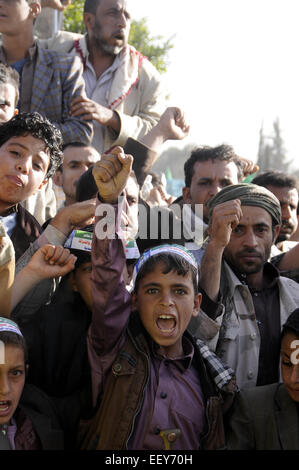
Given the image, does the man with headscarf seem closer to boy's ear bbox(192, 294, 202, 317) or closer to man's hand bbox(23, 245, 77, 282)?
boy's ear bbox(192, 294, 202, 317)

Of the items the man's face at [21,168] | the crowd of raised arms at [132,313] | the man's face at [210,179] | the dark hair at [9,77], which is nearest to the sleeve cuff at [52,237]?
the crowd of raised arms at [132,313]

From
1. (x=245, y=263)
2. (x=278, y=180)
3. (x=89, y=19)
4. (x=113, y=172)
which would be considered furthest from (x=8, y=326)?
(x=89, y=19)

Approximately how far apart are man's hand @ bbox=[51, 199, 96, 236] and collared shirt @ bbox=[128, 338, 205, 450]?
2.87ft

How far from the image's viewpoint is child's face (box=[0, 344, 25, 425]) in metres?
2.37

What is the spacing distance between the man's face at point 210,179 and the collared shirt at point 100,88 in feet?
2.91

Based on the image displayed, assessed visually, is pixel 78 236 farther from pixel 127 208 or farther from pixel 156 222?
pixel 156 222

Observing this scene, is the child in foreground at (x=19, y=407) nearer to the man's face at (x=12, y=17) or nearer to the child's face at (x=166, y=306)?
the child's face at (x=166, y=306)

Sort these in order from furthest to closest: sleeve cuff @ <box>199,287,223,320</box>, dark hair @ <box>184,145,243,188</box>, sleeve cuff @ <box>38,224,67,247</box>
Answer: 1. dark hair @ <box>184,145,243,188</box>
2. sleeve cuff @ <box>38,224,67,247</box>
3. sleeve cuff @ <box>199,287,223,320</box>

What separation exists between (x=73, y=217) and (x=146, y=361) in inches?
38.4

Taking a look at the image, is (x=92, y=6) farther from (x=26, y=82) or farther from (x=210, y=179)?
(x=210, y=179)

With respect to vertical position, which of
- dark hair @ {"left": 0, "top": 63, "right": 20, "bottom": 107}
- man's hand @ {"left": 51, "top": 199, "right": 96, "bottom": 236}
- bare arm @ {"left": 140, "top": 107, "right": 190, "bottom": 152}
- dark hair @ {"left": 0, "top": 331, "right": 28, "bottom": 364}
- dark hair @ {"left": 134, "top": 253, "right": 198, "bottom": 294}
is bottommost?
dark hair @ {"left": 0, "top": 331, "right": 28, "bottom": 364}

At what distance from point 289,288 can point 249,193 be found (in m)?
0.63

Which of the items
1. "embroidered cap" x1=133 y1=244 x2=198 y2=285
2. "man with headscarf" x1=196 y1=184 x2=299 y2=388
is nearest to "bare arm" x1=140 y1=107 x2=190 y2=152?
"man with headscarf" x1=196 y1=184 x2=299 y2=388

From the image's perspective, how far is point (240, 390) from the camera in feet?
9.09
